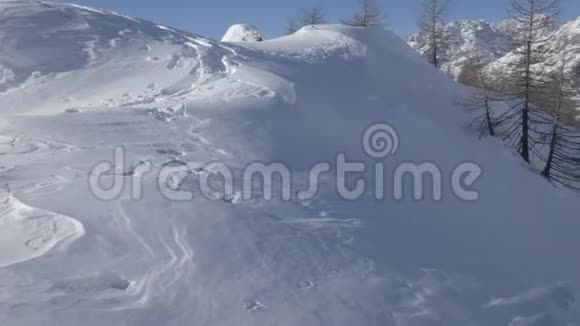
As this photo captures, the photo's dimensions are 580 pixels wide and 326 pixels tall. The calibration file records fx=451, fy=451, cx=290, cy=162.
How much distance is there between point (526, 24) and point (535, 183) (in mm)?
7015

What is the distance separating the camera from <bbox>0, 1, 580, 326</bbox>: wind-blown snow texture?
373cm

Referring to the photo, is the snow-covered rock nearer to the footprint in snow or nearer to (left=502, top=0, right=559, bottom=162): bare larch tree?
(left=502, top=0, right=559, bottom=162): bare larch tree

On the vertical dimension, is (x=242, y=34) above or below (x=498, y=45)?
above

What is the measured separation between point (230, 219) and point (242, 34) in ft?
79.0

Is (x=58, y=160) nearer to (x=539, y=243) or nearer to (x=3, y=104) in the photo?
(x=3, y=104)

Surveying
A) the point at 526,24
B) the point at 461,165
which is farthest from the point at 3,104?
the point at 526,24

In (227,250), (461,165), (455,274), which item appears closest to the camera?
(227,250)

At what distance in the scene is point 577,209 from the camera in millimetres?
9070

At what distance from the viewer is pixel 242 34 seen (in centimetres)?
2723

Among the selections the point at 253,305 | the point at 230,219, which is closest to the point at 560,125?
the point at 230,219

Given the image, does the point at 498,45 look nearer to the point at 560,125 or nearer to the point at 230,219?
the point at 560,125

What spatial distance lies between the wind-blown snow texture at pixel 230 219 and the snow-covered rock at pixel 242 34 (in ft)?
50.6

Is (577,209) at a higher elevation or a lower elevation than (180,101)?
lower

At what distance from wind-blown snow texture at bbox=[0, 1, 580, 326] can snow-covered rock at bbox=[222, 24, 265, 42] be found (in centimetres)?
1541
